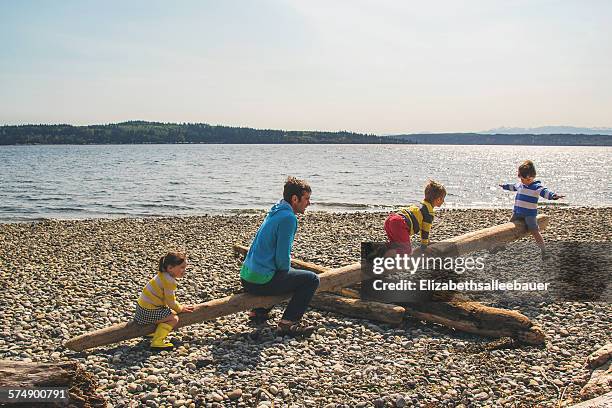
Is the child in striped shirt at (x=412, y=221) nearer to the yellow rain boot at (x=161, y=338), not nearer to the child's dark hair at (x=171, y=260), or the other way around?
the child's dark hair at (x=171, y=260)

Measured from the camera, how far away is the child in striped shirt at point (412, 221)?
895 centimetres

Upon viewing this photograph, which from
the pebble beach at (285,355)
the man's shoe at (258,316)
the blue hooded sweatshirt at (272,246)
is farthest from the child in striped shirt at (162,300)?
the man's shoe at (258,316)

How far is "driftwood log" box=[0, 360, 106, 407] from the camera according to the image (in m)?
4.27

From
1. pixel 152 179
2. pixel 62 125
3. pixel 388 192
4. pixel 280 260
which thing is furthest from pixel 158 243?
pixel 62 125

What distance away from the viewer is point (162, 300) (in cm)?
710

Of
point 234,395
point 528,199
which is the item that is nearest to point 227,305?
point 234,395

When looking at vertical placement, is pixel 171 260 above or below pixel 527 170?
below

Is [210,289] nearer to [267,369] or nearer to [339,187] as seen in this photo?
[267,369]

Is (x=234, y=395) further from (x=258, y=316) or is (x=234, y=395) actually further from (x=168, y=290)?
(x=258, y=316)

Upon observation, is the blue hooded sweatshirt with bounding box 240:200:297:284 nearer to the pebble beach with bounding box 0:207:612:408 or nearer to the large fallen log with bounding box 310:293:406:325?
the pebble beach with bounding box 0:207:612:408

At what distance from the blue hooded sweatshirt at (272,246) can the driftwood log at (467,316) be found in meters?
1.58

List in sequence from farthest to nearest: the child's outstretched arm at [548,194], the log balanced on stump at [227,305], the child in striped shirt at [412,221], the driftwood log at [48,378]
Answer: the child's outstretched arm at [548,194]
the child in striped shirt at [412,221]
the log balanced on stump at [227,305]
the driftwood log at [48,378]

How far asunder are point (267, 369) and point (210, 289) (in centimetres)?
410

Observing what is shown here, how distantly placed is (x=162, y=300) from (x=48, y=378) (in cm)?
279
